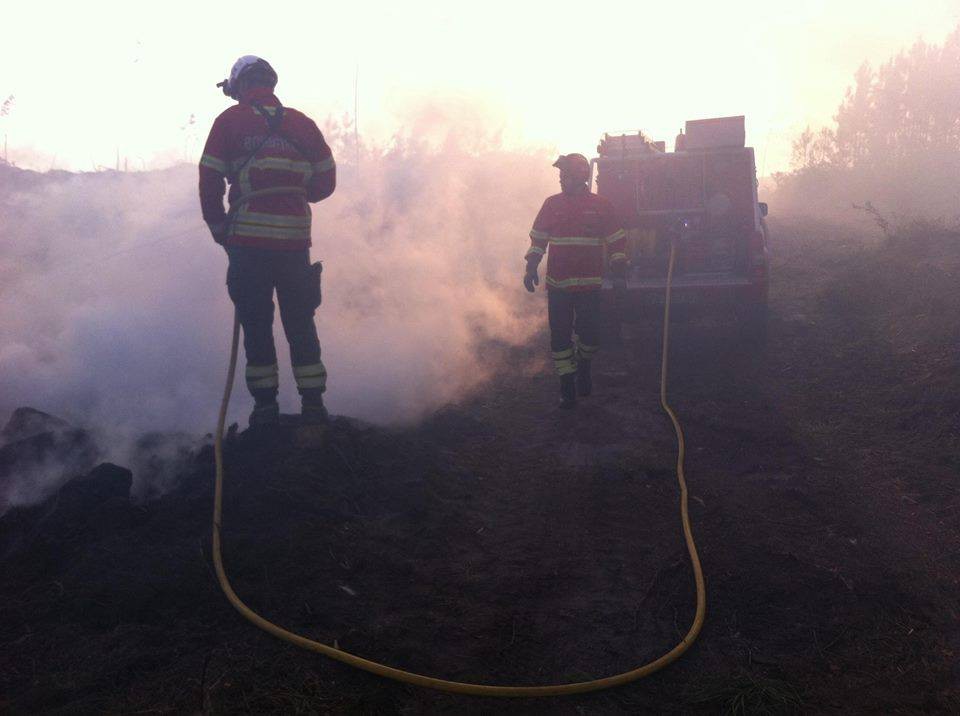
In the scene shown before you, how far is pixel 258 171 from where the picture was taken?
4.82 meters

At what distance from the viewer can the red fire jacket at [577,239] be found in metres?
6.80

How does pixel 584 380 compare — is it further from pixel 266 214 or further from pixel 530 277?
pixel 266 214

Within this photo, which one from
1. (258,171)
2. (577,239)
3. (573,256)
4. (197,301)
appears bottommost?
(197,301)

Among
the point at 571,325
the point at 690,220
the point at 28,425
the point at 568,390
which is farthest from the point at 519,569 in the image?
the point at 690,220

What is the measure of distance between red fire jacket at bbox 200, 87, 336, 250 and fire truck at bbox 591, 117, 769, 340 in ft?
14.8

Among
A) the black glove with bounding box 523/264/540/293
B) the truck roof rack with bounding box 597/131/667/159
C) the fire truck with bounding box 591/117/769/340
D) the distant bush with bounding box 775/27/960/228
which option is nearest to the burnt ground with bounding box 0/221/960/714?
the black glove with bounding box 523/264/540/293

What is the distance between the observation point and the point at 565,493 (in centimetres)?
492

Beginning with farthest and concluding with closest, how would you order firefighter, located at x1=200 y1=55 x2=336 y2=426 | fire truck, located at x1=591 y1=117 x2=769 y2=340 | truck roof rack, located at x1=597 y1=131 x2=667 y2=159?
truck roof rack, located at x1=597 y1=131 x2=667 y2=159
fire truck, located at x1=591 y1=117 x2=769 y2=340
firefighter, located at x1=200 y1=55 x2=336 y2=426

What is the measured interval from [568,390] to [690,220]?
12.2 feet

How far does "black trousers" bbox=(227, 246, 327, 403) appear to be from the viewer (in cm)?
493

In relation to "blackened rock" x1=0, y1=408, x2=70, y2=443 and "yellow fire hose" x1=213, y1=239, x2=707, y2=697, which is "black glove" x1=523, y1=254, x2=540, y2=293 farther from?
"blackened rock" x1=0, y1=408, x2=70, y2=443

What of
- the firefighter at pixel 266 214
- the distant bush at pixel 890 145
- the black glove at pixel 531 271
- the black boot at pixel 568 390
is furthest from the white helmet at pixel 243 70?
the distant bush at pixel 890 145

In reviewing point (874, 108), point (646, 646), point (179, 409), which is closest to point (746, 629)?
point (646, 646)

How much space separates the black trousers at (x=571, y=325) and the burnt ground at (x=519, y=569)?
687 millimetres
